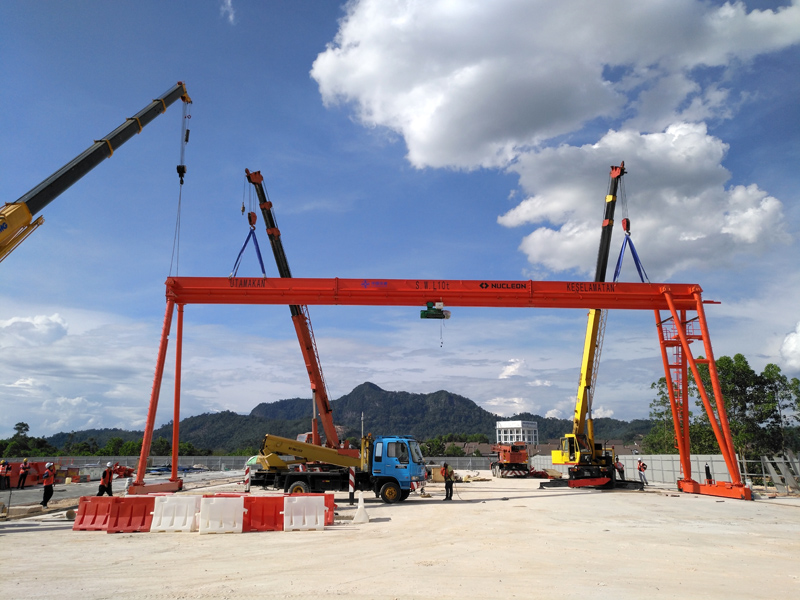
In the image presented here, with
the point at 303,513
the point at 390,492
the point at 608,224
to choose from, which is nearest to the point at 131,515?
the point at 303,513

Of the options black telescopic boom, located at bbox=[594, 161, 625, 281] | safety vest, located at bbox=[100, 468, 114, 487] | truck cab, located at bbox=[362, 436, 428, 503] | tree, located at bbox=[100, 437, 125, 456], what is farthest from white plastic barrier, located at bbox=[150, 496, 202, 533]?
tree, located at bbox=[100, 437, 125, 456]

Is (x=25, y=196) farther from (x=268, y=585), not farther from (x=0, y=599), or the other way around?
(x=268, y=585)

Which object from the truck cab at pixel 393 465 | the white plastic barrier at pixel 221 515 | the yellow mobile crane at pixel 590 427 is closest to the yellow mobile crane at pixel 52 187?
the white plastic barrier at pixel 221 515

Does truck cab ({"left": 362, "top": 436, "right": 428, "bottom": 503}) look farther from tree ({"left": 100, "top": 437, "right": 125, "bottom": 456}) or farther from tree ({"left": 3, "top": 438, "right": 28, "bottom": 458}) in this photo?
tree ({"left": 3, "top": 438, "right": 28, "bottom": 458})

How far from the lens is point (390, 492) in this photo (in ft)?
61.3

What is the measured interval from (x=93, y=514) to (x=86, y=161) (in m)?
11.8

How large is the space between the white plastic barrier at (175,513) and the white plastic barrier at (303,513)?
6.98 feet

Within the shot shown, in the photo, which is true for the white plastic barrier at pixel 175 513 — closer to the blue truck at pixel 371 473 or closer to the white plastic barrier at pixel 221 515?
the white plastic barrier at pixel 221 515

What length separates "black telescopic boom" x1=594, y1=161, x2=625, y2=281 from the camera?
1113 inches

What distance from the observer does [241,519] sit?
39.7 ft

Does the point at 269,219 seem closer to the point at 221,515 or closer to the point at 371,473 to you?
the point at 371,473

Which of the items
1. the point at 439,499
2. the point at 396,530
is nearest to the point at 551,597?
the point at 396,530

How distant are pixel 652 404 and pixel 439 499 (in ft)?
112

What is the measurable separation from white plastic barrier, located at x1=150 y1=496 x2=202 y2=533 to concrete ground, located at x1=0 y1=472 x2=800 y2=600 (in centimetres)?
41
